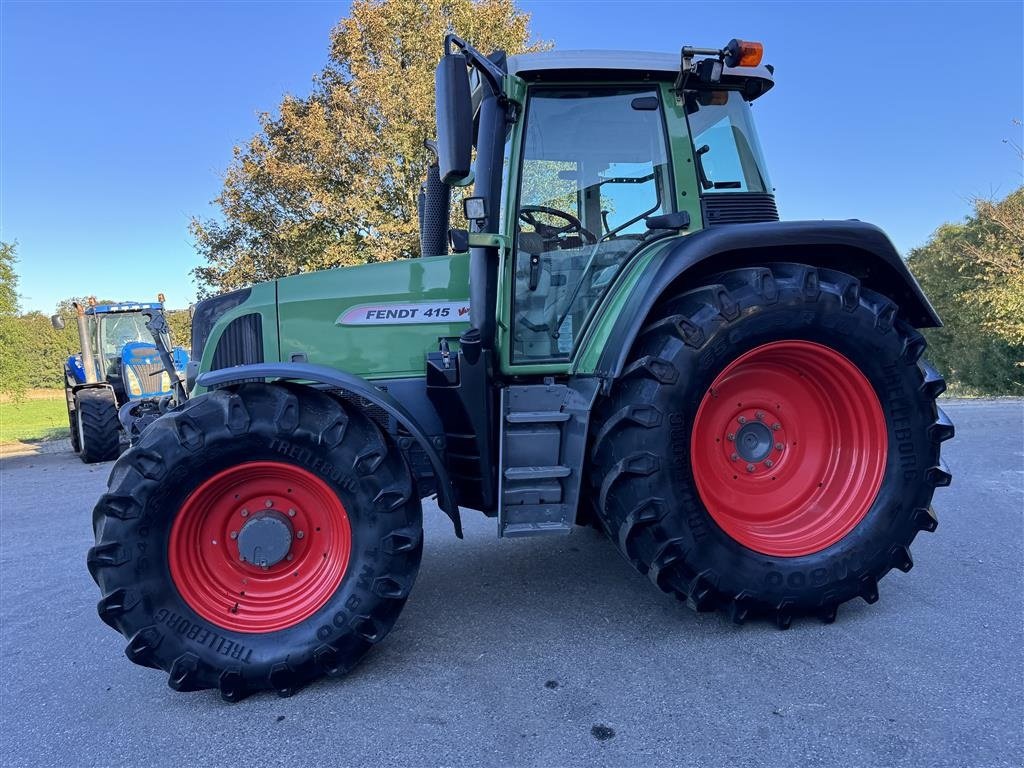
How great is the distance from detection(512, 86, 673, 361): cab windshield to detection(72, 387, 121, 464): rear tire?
24.7 ft

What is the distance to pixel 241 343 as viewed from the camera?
2797 millimetres

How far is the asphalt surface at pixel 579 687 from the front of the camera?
75.6 inches

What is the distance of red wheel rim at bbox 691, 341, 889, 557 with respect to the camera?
2.67 metres

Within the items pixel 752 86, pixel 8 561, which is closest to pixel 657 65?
pixel 752 86

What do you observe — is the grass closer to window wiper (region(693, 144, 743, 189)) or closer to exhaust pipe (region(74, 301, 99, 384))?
exhaust pipe (region(74, 301, 99, 384))

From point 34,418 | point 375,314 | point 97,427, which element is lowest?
point 34,418

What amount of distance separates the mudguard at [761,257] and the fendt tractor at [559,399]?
13mm

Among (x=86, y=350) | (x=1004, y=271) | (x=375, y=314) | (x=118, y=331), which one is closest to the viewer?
(x=375, y=314)

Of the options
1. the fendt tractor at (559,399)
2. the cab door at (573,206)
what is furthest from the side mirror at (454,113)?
the cab door at (573,206)

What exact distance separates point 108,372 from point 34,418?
45.5 ft

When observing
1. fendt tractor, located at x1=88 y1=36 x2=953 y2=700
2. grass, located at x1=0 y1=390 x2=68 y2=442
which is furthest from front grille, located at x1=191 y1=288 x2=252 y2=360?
grass, located at x1=0 y1=390 x2=68 y2=442

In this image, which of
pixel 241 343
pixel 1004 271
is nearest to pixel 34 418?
pixel 241 343

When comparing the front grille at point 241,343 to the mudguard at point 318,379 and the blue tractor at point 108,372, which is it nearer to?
the mudguard at point 318,379

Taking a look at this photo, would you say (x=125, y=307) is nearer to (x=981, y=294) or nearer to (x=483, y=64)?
(x=483, y=64)
